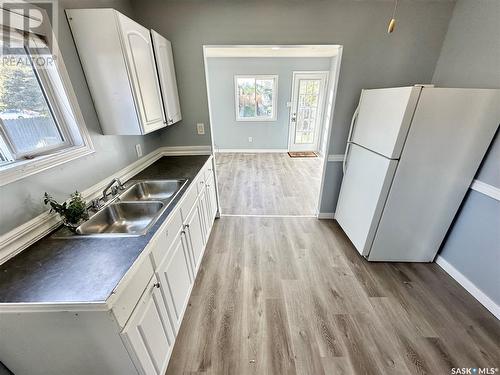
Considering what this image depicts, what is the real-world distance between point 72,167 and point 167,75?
123 centimetres

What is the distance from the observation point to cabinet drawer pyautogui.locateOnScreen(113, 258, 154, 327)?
0.80 meters

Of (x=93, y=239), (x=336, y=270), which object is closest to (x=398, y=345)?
(x=336, y=270)

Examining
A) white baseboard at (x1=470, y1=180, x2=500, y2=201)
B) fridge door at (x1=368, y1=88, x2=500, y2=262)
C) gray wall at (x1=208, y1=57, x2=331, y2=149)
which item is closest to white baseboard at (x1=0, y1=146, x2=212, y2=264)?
fridge door at (x1=368, y1=88, x2=500, y2=262)

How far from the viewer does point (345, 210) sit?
2.48 metres

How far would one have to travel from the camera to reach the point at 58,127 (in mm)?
1351

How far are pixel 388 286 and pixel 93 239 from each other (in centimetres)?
233

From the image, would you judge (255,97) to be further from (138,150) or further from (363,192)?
(363,192)

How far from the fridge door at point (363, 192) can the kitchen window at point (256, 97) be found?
3.84 metres

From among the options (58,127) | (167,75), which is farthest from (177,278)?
(167,75)

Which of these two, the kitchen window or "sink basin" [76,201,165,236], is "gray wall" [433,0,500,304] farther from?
the kitchen window

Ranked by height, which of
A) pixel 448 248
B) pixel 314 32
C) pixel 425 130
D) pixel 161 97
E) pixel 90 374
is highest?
pixel 314 32

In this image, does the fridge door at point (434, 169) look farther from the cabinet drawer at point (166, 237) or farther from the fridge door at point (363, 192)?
the cabinet drawer at point (166, 237)

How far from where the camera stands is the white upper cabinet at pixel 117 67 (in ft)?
4.34

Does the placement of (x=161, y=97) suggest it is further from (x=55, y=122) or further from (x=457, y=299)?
(x=457, y=299)
